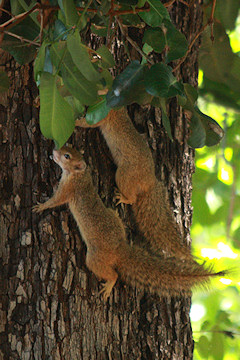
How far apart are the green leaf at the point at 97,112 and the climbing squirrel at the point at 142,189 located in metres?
0.59

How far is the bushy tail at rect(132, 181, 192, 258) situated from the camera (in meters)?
2.24

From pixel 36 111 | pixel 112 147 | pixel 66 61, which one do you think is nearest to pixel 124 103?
A: pixel 66 61

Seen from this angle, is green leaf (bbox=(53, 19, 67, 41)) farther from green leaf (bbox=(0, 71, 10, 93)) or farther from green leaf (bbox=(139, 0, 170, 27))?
green leaf (bbox=(0, 71, 10, 93))

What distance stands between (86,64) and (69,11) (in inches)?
6.7

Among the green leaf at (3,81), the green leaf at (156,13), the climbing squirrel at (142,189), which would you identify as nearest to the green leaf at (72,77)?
the green leaf at (156,13)

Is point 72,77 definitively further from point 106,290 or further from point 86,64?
point 106,290

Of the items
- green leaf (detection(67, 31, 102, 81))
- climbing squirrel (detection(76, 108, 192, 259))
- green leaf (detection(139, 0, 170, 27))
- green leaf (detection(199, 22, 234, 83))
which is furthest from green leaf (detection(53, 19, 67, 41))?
green leaf (detection(199, 22, 234, 83))

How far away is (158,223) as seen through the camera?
2297 millimetres

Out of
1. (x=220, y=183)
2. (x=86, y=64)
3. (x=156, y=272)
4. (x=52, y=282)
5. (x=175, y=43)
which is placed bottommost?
(x=52, y=282)

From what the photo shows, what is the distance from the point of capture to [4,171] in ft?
6.61

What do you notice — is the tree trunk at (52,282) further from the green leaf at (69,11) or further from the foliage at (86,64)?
the green leaf at (69,11)

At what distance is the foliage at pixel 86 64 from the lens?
1212mm

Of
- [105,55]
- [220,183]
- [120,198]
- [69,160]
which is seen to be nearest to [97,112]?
[105,55]

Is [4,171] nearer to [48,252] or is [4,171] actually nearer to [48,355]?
[48,252]
